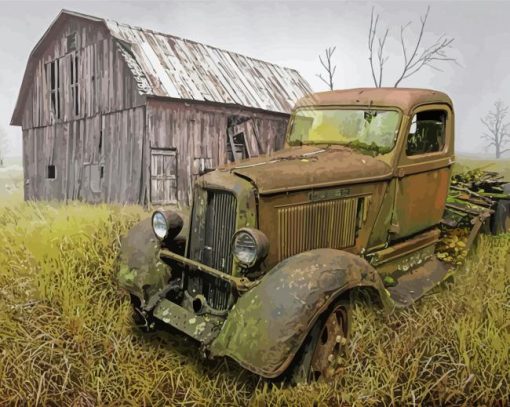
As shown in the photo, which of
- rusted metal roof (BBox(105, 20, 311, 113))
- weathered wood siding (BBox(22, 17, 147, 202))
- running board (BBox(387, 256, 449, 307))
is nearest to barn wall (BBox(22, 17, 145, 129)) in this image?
weathered wood siding (BBox(22, 17, 147, 202))

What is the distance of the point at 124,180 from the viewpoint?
377 inches

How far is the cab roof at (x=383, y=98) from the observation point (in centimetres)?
389

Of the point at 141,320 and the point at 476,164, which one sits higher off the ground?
the point at 476,164

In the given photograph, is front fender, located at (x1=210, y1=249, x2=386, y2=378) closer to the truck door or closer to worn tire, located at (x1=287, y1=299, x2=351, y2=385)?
worn tire, located at (x1=287, y1=299, x2=351, y2=385)

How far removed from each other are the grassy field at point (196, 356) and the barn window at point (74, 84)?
794cm

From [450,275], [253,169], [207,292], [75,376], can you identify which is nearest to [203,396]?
[207,292]

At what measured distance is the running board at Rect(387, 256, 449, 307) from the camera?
350 centimetres

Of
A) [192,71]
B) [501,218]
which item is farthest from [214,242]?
[192,71]

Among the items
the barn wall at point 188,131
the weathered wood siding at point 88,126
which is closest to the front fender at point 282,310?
the barn wall at point 188,131

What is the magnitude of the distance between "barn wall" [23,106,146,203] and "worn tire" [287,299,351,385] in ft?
23.0

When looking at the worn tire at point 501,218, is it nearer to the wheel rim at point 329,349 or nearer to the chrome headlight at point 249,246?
the wheel rim at point 329,349

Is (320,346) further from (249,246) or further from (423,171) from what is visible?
(423,171)

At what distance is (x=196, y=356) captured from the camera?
3139 mm

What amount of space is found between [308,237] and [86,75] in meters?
9.07
